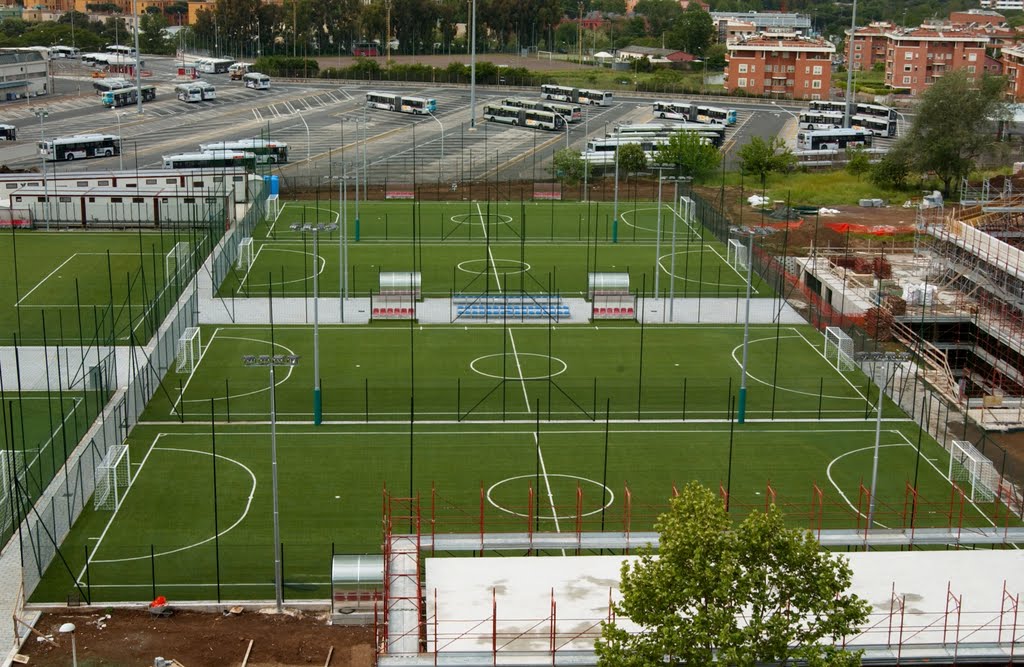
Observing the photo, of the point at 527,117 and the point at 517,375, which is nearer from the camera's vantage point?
the point at 517,375

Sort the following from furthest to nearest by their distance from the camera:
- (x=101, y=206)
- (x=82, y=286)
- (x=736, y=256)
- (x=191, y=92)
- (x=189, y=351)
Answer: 1. (x=191, y=92)
2. (x=101, y=206)
3. (x=736, y=256)
4. (x=82, y=286)
5. (x=189, y=351)

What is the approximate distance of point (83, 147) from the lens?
12412 centimetres

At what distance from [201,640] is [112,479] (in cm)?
1241

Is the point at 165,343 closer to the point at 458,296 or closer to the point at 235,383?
the point at 235,383

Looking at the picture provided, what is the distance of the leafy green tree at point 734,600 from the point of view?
29.0 meters

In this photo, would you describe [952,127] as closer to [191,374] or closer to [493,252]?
[493,252]

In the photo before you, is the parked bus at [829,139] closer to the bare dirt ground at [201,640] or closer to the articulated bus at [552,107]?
the articulated bus at [552,107]

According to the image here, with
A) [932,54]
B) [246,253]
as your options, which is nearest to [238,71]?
[932,54]

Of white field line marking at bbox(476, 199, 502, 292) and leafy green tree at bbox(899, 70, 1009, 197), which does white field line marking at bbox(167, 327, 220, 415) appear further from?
leafy green tree at bbox(899, 70, 1009, 197)

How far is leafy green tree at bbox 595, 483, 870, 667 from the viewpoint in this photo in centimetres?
2898

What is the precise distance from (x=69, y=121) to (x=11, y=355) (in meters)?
89.9

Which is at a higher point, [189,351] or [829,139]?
[829,139]

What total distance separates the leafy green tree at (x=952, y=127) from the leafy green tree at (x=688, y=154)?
16.0m

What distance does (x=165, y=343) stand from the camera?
61.4 metres
